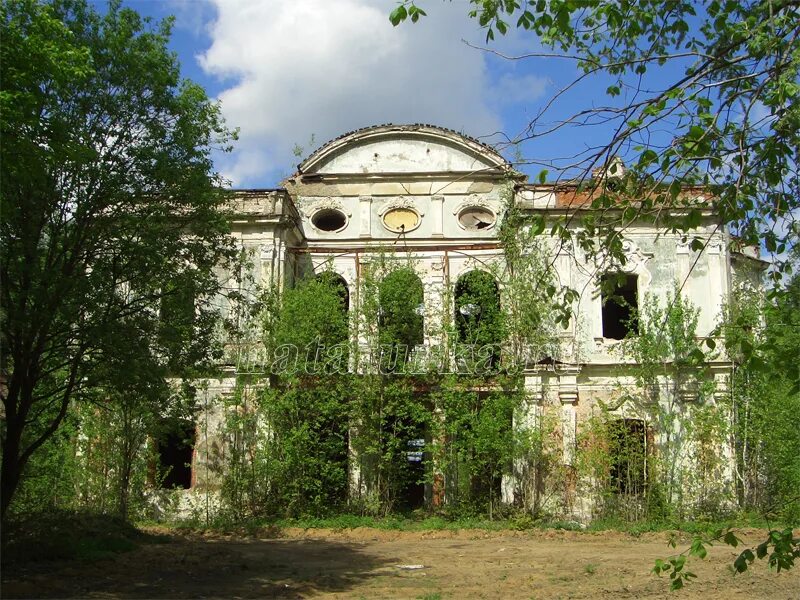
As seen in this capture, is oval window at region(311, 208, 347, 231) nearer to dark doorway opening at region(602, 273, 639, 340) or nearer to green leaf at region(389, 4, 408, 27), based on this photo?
dark doorway opening at region(602, 273, 639, 340)

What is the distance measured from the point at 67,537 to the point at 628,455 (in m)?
11.6

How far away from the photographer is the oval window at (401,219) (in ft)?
69.5

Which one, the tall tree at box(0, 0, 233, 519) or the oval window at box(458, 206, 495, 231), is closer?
the tall tree at box(0, 0, 233, 519)

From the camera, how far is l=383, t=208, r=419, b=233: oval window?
21.2m

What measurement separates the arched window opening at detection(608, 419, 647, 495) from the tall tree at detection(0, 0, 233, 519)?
9876mm

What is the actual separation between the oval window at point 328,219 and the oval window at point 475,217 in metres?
3.11

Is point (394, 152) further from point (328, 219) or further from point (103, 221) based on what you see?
point (103, 221)

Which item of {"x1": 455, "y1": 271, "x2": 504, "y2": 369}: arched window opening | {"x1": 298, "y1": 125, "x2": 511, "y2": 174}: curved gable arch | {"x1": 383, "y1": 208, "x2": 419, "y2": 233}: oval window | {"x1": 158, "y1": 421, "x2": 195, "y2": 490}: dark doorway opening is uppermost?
{"x1": 298, "y1": 125, "x2": 511, "y2": 174}: curved gable arch

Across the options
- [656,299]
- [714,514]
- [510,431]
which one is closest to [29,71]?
[510,431]

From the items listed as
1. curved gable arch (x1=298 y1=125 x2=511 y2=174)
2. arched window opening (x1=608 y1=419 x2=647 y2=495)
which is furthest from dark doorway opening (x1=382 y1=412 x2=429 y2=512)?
curved gable arch (x1=298 y1=125 x2=511 y2=174)

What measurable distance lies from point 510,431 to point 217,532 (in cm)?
667

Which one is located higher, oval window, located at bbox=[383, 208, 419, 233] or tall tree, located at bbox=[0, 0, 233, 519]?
oval window, located at bbox=[383, 208, 419, 233]

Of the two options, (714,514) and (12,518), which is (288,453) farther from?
(714,514)

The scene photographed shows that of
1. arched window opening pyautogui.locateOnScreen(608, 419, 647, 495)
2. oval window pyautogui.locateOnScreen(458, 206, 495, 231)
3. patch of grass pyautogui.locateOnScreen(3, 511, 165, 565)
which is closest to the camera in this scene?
patch of grass pyautogui.locateOnScreen(3, 511, 165, 565)
